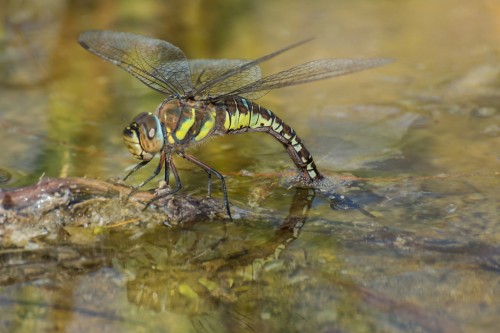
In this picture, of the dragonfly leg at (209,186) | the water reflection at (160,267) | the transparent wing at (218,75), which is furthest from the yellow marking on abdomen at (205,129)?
the water reflection at (160,267)

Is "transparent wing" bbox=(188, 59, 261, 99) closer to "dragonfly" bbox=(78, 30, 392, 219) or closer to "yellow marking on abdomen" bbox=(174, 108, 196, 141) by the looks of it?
"dragonfly" bbox=(78, 30, 392, 219)

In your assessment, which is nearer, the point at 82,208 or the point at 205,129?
the point at 82,208

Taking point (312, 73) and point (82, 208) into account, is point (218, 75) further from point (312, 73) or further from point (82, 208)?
point (82, 208)

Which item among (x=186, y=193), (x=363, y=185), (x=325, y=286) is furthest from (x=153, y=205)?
(x=363, y=185)

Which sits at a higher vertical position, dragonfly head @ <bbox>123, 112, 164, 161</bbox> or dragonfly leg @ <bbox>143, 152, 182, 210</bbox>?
dragonfly head @ <bbox>123, 112, 164, 161</bbox>

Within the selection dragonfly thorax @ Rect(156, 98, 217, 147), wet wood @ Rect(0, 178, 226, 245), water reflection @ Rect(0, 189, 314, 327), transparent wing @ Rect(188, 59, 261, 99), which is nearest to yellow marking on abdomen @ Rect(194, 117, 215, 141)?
dragonfly thorax @ Rect(156, 98, 217, 147)

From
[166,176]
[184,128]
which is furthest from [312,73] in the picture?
[166,176]

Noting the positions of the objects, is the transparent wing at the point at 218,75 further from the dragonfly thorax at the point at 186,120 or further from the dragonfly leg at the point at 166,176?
the dragonfly leg at the point at 166,176
